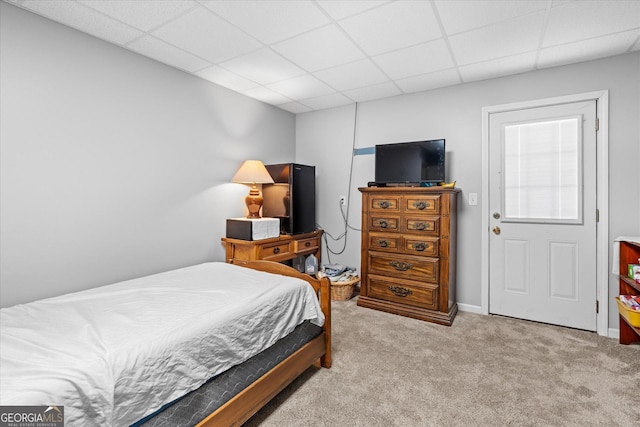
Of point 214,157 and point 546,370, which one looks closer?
point 546,370

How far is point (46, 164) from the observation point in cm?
203

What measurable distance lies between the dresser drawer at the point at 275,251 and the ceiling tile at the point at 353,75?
5.85 ft

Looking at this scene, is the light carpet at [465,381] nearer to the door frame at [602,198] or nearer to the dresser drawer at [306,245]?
the door frame at [602,198]

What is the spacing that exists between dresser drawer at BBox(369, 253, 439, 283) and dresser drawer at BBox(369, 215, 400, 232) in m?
0.29

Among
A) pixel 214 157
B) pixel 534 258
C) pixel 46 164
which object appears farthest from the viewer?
pixel 214 157

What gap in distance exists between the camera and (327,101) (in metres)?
3.76

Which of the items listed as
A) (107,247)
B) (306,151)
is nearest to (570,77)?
(306,151)

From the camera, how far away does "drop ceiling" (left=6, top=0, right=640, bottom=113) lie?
6.29 feet

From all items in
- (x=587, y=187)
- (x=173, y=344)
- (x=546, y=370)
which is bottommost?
(x=546, y=370)

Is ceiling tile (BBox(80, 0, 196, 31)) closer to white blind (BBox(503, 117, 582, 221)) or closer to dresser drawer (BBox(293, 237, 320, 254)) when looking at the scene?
dresser drawer (BBox(293, 237, 320, 254))

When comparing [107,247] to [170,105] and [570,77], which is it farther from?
[570,77]

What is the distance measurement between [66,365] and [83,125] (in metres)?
1.86

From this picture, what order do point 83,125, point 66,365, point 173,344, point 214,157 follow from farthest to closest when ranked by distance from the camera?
point 214,157 < point 83,125 < point 173,344 < point 66,365

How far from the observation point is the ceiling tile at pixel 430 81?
9.65 feet
